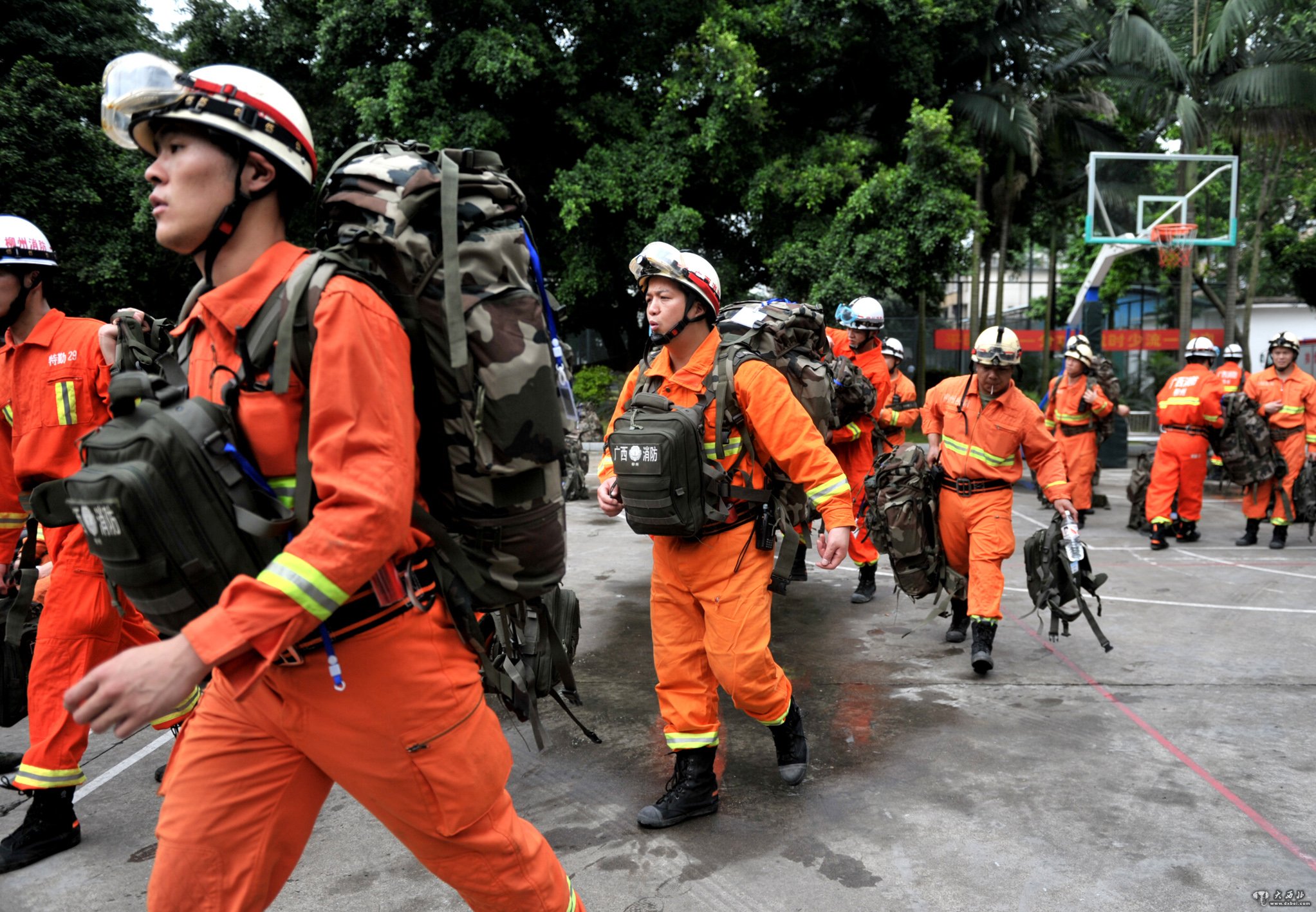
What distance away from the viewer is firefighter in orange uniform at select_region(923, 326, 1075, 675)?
18.2 feet

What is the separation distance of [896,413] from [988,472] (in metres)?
2.63

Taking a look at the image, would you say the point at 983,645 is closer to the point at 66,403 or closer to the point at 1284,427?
the point at 66,403

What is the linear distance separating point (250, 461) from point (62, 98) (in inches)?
715

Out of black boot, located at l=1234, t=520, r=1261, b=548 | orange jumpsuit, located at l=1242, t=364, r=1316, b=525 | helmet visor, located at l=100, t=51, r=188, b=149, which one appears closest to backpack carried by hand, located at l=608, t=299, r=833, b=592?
helmet visor, located at l=100, t=51, r=188, b=149

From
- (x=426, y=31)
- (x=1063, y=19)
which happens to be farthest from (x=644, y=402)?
(x=1063, y=19)

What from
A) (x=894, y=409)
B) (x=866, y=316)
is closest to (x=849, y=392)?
(x=866, y=316)

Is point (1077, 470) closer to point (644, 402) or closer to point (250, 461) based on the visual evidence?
point (644, 402)

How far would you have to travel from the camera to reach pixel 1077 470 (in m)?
10.7

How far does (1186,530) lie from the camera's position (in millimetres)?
10062

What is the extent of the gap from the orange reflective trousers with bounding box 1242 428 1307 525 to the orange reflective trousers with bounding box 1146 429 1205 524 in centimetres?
56

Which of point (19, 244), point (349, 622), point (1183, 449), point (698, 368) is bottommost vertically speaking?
point (1183, 449)

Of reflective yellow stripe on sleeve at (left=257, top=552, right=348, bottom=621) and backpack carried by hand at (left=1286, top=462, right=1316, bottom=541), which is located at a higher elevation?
reflective yellow stripe on sleeve at (left=257, top=552, right=348, bottom=621)

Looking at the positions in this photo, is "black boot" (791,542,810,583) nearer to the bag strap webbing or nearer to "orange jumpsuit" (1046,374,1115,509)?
"orange jumpsuit" (1046,374,1115,509)

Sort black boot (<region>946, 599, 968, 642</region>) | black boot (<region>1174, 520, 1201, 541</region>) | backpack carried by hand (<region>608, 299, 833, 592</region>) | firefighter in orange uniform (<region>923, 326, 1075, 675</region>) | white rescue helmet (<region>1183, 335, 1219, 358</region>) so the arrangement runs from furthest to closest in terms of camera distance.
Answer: white rescue helmet (<region>1183, 335, 1219, 358</region>), black boot (<region>1174, 520, 1201, 541</region>), black boot (<region>946, 599, 968, 642</region>), firefighter in orange uniform (<region>923, 326, 1075, 675</region>), backpack carried by hand (<region>608, 299, 833, 592</region>)
